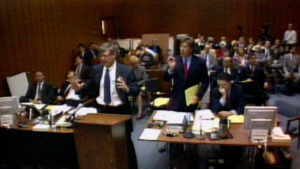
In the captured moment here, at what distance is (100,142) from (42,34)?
21.2 ft

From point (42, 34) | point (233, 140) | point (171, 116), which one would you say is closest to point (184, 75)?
point (171, 116)

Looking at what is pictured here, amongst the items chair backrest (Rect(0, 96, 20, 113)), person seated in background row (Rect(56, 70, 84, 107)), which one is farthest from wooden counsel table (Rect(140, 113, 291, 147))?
person seated in background row (Rect(56, 70, 84, 107))

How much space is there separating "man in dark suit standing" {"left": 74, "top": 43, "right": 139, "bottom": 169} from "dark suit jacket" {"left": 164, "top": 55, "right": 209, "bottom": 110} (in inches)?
24.4

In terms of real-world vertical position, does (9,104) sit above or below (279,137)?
above

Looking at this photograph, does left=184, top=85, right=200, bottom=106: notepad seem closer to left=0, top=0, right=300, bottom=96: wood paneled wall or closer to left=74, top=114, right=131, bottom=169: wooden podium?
left=74, top=114, right=131, bottom=169: wooden podium

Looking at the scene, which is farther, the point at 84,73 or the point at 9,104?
the point at 84,73

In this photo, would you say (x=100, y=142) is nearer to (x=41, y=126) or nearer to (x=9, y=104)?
(x=41, y=126)

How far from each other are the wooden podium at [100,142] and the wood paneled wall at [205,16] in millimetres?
11696

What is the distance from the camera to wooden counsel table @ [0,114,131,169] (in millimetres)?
2850

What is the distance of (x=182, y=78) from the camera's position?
381 cm

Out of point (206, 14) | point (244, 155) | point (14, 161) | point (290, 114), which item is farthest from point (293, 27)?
point (14, 161)

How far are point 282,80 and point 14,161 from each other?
708 cm

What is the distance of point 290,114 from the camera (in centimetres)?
454

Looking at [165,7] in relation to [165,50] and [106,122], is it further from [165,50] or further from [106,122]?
[106,122]
